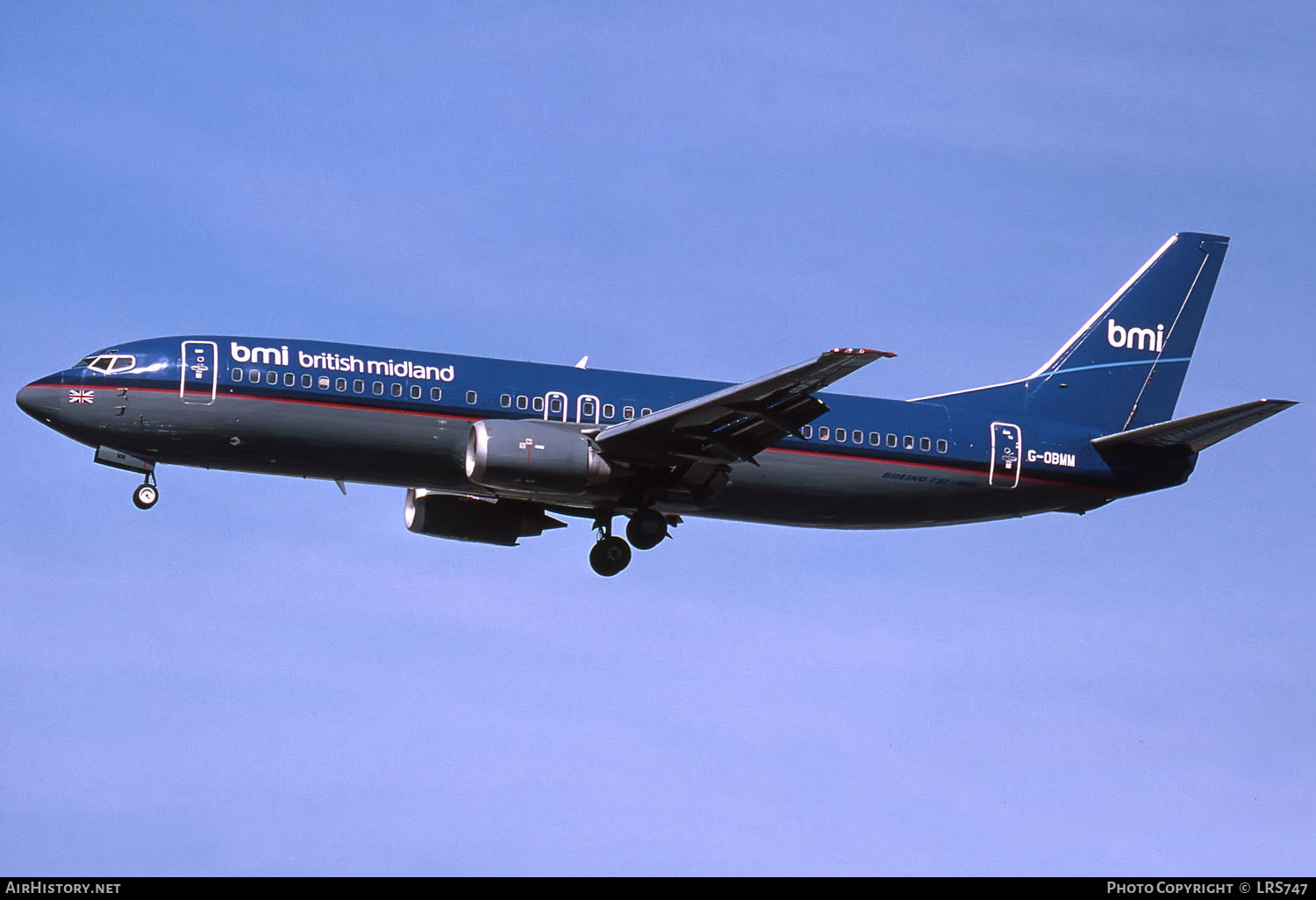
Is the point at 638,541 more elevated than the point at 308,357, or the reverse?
the point at 308,357

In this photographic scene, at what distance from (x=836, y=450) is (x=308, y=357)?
13243mm

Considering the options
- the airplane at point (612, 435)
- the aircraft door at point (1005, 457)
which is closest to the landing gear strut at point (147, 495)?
the airplane at point (612, 435)

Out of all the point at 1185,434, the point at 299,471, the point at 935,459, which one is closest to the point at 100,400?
the point at 299,471

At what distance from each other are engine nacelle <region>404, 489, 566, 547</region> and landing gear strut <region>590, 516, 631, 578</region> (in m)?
2.07

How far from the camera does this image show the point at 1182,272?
5419cm

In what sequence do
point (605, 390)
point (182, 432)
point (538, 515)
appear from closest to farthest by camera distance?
point (182, 432) < point (605, 390) < point (538, 515)

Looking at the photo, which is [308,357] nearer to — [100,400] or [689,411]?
[100,400]

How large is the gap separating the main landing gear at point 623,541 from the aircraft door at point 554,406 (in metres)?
3.24

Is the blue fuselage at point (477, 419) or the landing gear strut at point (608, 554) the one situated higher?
the blue fuselage at point (477, 419)

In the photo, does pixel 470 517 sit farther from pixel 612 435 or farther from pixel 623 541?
pixel 612 435

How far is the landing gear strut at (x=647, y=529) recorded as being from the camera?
4634 centimetres

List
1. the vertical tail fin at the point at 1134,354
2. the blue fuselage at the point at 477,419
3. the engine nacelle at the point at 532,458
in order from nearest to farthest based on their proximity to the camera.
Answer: the engine nacelle at the point at 532,458 < the blue fuselage at the point at 477,419 < the vertical tail fin at the point at 1134,354

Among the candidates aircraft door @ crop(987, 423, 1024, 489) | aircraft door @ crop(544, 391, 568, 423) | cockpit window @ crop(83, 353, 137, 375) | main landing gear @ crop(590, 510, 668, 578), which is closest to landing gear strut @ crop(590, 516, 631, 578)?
main landing gear @ crop(590, 510, 668, 578)

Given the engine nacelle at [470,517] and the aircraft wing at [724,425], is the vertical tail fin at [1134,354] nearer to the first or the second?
the aircraft wing at [724,425]
